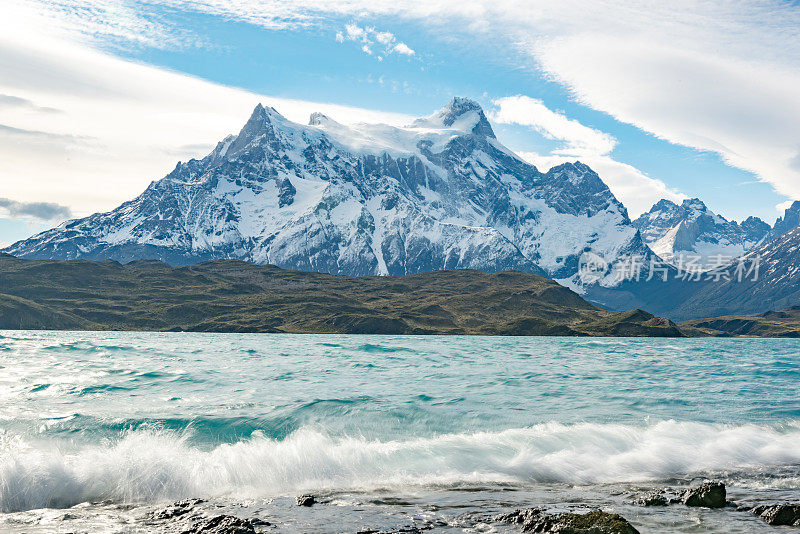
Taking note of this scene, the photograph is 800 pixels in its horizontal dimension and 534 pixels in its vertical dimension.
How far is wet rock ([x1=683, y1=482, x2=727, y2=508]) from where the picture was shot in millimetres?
20969

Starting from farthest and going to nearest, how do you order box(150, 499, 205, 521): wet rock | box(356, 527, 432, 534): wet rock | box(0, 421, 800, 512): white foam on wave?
box(0, 421, 800, 512): white foam on wave, box(150, 499, 205, 521): wet rock, box(356, 527, 432, 534): wet rock

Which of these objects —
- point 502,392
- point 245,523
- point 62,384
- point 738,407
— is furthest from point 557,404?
point 62,384

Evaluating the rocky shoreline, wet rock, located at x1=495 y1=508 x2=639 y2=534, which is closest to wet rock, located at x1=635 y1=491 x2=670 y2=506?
the rocky shoreline

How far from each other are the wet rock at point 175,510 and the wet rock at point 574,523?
10.1 meters

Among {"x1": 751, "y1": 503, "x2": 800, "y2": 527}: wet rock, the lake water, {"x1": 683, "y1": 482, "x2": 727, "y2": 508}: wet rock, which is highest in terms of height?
{"x1": 751, "y1": 503, "x2": 800, "y2": 527}: wet rock

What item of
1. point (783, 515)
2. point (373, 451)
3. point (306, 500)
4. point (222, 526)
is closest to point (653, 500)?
point (783, 515)

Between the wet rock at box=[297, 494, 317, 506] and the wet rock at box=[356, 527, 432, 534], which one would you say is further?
the wet rock at box=[297, 494, 317, 506]

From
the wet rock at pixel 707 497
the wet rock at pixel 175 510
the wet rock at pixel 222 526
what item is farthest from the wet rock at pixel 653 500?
the wet rock at pixel 175 510

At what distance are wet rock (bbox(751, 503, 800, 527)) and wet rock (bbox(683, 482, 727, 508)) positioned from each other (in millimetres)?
1570

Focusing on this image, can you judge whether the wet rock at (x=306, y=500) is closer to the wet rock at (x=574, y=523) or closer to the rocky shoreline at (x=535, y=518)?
the rocky shoreline at (x=535, y=518)

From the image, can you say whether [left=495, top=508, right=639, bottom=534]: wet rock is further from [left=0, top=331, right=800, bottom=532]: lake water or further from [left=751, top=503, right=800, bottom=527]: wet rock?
[left=751, top=503, right=800, bottom=527]: wet rock

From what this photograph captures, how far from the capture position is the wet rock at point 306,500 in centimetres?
2103

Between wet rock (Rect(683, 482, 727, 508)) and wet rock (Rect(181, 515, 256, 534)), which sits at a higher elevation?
wet rock (Rect(683, 482, 727, 508))

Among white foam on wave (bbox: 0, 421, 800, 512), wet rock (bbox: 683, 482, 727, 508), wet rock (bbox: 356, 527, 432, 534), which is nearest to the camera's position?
wet rock (bbox: 356, 527, 432, 534)
